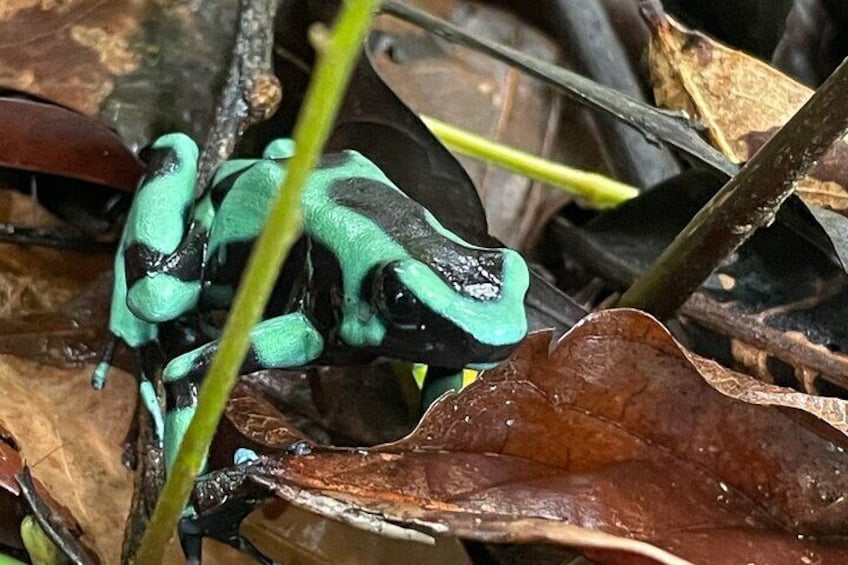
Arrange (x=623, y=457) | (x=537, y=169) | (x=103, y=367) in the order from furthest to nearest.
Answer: (x=537, y=169), (x=103, y=367), (x=623, y=457)

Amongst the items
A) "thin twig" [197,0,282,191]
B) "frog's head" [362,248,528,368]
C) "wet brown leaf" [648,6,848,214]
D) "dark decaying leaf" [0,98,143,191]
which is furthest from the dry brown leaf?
"wet brown leaf" [648,6,848,214]

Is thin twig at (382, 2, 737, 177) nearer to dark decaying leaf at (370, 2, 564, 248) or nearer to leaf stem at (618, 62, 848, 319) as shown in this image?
leaf stem at (618, 62, 848, 319)

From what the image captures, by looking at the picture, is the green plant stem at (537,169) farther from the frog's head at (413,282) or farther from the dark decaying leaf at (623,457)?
the dark decaying leaf at (623,457)

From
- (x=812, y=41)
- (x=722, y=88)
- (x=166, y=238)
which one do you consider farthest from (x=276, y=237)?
(x=812, y=41)

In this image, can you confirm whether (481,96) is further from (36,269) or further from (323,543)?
(323,543)

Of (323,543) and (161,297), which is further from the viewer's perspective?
(161,297)

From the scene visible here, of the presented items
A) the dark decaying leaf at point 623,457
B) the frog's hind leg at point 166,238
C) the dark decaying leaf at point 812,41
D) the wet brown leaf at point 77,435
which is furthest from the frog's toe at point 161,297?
the dark decaying leaf at point 812,41
